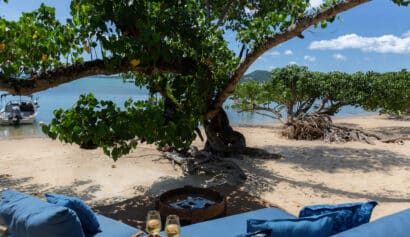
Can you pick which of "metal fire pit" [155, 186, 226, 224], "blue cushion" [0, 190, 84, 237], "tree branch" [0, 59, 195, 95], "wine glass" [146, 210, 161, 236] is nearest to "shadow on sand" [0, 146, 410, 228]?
"metal fire pit" [155, 186, 226, 224]

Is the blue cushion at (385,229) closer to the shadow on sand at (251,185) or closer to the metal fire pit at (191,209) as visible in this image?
the metal fire pit at (191,209)

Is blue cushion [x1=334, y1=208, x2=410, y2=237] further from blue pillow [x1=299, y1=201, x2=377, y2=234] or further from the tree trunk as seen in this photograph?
the tree trunk

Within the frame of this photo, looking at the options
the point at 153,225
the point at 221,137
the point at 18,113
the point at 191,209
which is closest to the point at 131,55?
the point at 191,209

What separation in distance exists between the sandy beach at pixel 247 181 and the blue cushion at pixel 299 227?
281 cm

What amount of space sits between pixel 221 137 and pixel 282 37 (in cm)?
332

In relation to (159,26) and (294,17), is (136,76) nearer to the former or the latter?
(159,26)

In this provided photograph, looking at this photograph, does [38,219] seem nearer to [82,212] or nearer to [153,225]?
[82,212]

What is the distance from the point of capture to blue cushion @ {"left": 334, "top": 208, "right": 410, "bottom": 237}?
73.3 inches

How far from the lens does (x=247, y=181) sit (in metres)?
6.55

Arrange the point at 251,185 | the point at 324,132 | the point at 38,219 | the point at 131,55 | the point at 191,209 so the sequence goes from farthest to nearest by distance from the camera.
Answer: the point at 324,132 → the point at 251,185 → the point at 131,55 → the point at 191,209 → the point at 38,219

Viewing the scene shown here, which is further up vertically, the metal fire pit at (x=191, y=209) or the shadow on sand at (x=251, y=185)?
the metal fire pit at (x=191, y=209)

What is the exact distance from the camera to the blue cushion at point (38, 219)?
2484 millimetres

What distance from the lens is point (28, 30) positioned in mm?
4859

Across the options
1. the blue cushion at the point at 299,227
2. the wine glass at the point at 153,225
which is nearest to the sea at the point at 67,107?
the wine glass at the point at 153,225
